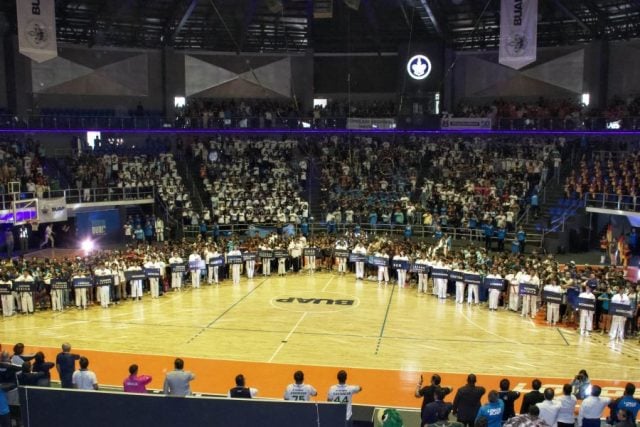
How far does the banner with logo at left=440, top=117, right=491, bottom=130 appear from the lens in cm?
3806

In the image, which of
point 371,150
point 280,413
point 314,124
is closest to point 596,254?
point 371,150

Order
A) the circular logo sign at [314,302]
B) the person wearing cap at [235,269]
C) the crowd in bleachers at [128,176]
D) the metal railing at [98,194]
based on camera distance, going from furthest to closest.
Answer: the crowd in bleachers at [128,176] → the metal railing at [98,194] → the person wearing cap at [235,269] → the circular logo sign at [314,302]

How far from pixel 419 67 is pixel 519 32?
15519mm

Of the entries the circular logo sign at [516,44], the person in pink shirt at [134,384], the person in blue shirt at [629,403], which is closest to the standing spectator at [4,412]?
the person in pink shirt at [134,384]

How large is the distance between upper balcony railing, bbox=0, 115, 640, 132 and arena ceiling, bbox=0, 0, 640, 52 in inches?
211

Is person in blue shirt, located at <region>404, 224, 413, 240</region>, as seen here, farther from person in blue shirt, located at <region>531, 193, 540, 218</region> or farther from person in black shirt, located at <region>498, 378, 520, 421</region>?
person in black shirt, located at <region>498, 378, 520, 421</region>

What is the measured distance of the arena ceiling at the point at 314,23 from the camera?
37.1m

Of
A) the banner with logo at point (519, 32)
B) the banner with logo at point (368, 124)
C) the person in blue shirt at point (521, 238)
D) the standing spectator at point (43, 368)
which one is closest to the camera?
the standing spectator at point (43, 368)

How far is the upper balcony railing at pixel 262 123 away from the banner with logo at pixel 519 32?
355 inches

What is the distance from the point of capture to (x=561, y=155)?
36406 millimetres

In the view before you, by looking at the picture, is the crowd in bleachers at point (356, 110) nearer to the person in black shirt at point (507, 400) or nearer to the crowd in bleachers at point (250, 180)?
the crowd in bleachers at point (250, 180)

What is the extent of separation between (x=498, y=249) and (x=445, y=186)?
608cm

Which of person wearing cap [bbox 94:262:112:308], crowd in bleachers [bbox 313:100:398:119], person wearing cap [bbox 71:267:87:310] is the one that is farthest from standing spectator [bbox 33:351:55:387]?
crowd in bleachers [bbox 313:100:398:119]

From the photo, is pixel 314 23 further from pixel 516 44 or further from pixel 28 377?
pixel 28 377
